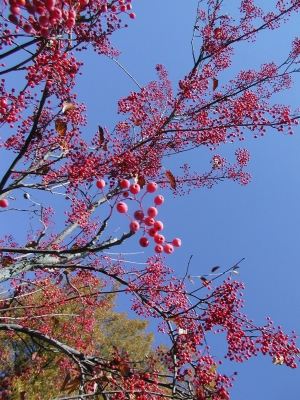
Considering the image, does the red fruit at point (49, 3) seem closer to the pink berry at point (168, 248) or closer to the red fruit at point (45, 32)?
the red fruit at point (45, 32)

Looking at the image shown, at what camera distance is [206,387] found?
3.62 metres

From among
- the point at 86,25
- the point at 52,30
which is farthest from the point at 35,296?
the point at 52,30

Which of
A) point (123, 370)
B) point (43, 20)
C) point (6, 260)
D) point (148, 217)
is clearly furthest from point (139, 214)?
point (6, 260)

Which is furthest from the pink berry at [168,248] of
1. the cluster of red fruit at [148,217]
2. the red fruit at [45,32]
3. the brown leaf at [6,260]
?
the brown leaf at [6,260]

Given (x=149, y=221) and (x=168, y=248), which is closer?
(x=149, y=221)

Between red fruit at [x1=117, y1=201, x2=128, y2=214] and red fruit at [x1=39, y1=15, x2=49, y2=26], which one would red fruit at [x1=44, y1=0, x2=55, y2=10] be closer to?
red fruit at [x1=39, y1=15, x2=49, y2=26]

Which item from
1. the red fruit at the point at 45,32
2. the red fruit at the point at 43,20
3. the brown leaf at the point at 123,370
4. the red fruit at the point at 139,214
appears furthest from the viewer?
the brown leaf at the point at 123,370

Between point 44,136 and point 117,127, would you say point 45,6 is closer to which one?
point 44,136

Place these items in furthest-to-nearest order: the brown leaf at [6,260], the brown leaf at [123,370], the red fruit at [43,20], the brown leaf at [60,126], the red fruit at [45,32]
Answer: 1. the brown leaf at [6,260]
2. the brown leaf at [60,126]
3. the brown leaf at [123,370]
4. the red fruit at [45,32]
5. the red fruit at [43,20]

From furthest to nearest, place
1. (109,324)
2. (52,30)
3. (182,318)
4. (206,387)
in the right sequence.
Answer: (109,324)
(182,318)
(206,387)
(52,30)

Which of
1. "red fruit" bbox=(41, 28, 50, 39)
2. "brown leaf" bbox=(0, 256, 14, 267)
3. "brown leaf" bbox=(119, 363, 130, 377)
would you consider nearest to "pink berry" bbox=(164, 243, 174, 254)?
"brown leaf" bbox=(119, 363, 130, 377)

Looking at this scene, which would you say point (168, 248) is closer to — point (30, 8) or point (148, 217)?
point (148, 217)

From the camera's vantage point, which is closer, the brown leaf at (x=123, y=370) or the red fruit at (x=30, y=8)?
the red fruit at (x=30, y=8)

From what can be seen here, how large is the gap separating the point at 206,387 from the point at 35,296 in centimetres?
1084
